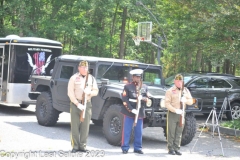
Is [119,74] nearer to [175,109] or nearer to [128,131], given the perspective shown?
[128,131]

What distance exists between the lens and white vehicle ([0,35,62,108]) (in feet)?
53.2

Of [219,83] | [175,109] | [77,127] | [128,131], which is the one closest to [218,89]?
[219,83]

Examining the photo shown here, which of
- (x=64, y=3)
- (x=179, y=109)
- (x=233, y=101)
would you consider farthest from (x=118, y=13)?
(x=179, y=109)

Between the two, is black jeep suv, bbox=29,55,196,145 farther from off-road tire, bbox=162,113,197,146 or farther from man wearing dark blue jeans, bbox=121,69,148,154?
man wearing dark blue jeans, bbox=121,69,148,154

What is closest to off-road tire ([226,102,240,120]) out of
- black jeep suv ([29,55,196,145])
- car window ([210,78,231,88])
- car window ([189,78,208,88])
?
car window ([210,78,231,88])

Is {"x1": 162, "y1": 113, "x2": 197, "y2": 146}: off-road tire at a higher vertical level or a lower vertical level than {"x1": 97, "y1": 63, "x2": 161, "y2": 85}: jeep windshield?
lower

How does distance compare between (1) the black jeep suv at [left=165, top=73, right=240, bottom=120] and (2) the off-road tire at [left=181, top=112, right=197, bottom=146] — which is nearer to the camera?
(2) the off-road tire at [left=181, top=112, right=197, bottom=146]

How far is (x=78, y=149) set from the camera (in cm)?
934

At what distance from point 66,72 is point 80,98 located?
3649 mm

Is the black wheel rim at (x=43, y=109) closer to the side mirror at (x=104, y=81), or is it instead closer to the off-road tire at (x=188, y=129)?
the side mirror at (x=104, y=81)

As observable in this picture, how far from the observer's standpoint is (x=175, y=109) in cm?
963

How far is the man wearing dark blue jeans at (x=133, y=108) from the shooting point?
9492mm

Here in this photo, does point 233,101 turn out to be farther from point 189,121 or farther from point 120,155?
point 120,155

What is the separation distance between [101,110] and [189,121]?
212 cm
